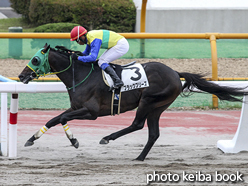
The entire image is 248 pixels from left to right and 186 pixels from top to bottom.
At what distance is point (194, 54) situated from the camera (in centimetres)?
930

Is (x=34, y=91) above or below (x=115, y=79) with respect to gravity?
below

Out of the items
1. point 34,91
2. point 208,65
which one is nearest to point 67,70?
point 34,91

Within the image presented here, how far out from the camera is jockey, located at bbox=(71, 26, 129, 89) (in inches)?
195

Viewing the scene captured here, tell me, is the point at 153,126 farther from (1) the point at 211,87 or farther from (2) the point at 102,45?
(2) the point at 102,45

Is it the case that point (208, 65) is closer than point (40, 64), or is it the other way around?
point (40, 64)

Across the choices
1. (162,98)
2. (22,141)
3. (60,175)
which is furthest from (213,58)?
(60,175)

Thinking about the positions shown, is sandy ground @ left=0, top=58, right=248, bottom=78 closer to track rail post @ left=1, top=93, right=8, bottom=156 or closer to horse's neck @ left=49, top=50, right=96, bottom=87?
horse's neck @ left=49, top=50, right=96, bottom=87

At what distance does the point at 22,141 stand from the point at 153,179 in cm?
270

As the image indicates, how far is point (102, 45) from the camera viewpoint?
203 inches

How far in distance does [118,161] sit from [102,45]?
4.93 ft

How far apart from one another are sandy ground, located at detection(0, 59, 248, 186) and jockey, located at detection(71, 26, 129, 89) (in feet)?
3.43

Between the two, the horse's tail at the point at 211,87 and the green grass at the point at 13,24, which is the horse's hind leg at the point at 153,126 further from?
the green grass at the point at 13,24

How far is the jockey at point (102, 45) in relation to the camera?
4.95 metres

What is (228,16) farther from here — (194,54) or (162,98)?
(162,98)
